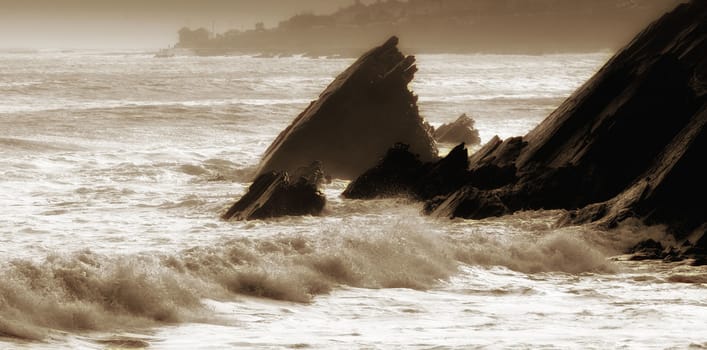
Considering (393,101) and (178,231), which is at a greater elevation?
(393,101)

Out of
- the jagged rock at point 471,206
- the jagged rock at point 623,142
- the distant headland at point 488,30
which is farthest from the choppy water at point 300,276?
the distant headland at point 488,30

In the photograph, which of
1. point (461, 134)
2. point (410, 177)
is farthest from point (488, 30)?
point (410, 177)

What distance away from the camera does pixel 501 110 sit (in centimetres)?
3800

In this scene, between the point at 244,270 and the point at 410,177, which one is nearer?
the point at 244,270

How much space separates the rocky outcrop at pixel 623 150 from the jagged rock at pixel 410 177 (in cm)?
29

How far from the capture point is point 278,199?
15.9 metres

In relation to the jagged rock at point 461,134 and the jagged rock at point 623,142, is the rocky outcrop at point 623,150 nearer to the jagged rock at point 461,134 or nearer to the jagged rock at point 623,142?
the jagged rock at point 623,142

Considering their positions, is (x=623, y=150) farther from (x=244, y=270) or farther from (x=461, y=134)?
(x=461, y=134)

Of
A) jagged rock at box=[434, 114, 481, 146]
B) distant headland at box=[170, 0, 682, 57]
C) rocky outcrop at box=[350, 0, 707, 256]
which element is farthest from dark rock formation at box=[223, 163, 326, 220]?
distant headland at box=[170, 0, 682, 57]

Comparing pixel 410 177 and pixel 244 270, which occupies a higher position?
pixel 410 177

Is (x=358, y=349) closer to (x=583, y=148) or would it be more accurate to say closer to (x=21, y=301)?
(x=21, y=301)

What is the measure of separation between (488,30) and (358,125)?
519 ft

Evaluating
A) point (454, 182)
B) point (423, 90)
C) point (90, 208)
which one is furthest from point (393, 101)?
point (423, 90)

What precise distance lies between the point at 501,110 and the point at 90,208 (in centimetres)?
2307
